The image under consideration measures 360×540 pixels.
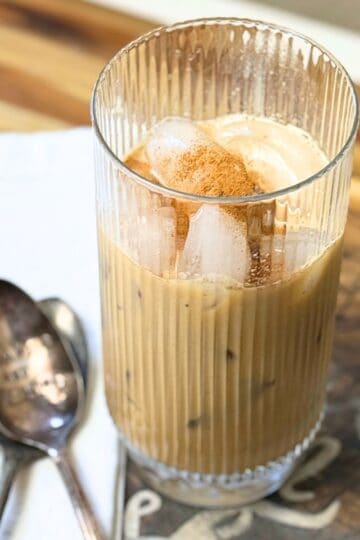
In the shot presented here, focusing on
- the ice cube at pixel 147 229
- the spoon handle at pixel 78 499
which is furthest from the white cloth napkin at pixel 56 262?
the ice cube at pixel 147 229

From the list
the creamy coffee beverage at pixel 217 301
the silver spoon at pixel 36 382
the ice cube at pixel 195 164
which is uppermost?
the ice cube at pixel 195 164

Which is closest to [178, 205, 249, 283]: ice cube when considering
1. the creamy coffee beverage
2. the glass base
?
the creamy coffee beverage

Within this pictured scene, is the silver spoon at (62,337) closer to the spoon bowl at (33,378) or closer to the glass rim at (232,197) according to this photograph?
the spoon bowl at (33,378)

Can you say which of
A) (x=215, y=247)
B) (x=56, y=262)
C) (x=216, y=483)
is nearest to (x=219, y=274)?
(x=215, y=247)

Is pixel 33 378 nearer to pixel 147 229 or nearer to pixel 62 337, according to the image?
pixel 62 337

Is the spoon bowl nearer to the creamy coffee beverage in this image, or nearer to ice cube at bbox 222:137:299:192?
the creamy coffee beverage

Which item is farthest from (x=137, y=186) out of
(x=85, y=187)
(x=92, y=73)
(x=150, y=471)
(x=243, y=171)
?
(x=92, y=73)

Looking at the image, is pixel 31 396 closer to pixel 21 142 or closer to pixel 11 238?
pixel 11 238
